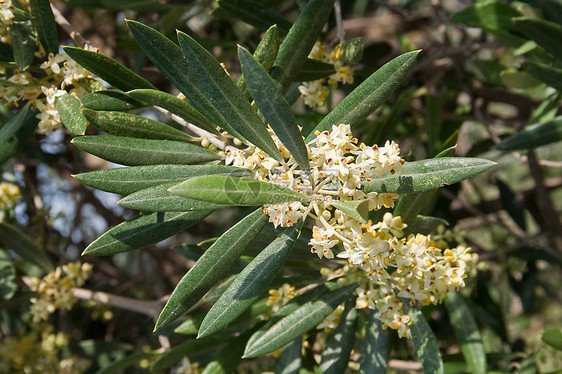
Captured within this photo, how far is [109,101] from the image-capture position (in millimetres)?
1451

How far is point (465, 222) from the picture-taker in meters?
3.78

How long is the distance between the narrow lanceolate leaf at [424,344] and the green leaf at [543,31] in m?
0.91

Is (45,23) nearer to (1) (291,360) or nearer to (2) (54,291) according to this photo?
(2) (54,291)

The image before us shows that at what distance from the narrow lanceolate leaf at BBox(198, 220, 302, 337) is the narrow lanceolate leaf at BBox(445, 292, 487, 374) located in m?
0.81

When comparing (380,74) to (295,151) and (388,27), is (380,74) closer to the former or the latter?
(295,151)

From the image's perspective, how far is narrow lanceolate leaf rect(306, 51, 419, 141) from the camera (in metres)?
1.31

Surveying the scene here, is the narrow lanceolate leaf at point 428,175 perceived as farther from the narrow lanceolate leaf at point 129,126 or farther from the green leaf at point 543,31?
the green leaf at point 543,31

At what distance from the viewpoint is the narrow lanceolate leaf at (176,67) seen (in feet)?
4.33

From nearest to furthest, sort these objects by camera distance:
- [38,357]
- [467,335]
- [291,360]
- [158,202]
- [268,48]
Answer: [158,202], [268,48], [291,360], [467,335], [38,357]

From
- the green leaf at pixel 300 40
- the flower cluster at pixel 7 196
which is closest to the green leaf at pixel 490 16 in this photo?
the green leaf at pixel 300 40

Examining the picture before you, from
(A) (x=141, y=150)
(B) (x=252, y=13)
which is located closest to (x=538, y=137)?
(B) (x=252, y=13)

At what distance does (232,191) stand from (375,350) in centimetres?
78

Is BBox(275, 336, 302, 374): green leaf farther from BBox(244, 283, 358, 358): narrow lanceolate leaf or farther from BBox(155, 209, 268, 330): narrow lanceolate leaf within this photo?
BBox(155, 209, 268, 330): narrow lanceolate leaf

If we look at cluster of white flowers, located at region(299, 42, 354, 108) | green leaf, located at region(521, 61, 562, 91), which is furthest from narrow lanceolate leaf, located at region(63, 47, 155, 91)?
green leaf, located at region(521, 61, 562, 91)
